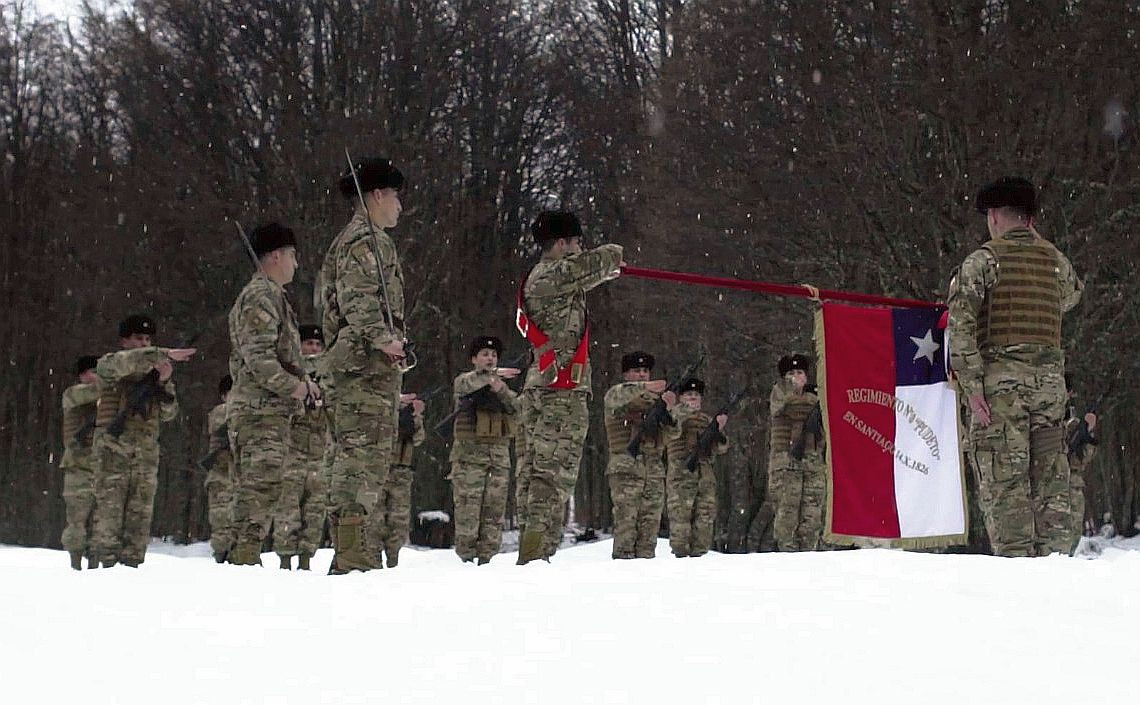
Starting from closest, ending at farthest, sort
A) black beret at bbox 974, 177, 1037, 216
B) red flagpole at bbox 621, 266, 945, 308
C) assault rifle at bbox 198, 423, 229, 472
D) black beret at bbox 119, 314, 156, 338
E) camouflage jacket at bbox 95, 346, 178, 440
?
1. black beret at bbox 974, 177, 1037, 216
2. red flagpole at bbox 621, 266, 945, 308
3. camouflage jacket at bbox 95, 346, 178, 440
4. black beret at bbox 119, 314, 156, 338
5. assault rifle at bbox 198, 423, 229, 472

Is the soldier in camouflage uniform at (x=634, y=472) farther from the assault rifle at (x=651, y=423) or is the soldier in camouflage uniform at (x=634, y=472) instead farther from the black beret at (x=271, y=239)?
the black beret at (x=271, y=239)

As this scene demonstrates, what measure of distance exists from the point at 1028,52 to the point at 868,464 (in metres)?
9.59

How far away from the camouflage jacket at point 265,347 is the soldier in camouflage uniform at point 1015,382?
11.7ft

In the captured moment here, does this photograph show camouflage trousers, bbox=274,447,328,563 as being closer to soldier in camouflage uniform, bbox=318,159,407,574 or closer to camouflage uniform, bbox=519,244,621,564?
camouflage uniform, bbox=519,244,621,564

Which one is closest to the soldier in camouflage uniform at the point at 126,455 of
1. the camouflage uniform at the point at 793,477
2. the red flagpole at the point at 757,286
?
the red flagpole at the point at 757,286

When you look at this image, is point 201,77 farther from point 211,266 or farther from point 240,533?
point 240,533

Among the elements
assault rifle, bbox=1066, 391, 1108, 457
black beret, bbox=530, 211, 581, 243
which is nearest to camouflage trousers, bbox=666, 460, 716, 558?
assault rifle, bbox=1066, 391, 1108, 457

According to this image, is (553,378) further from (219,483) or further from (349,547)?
(219,483)

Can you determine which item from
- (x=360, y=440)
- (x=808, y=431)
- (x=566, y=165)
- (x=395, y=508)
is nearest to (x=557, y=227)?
(x=360, y=440)

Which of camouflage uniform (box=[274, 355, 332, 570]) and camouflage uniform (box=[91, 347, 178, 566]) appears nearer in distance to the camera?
camouflage uniform (box=[91, 347, 178, 566])

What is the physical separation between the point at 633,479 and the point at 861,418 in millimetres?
6149

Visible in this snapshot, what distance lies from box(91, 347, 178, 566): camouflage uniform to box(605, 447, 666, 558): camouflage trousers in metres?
4.67

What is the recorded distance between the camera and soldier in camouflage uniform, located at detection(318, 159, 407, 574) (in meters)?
7.33

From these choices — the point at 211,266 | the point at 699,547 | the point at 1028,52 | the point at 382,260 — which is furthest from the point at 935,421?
the point at 211,266
